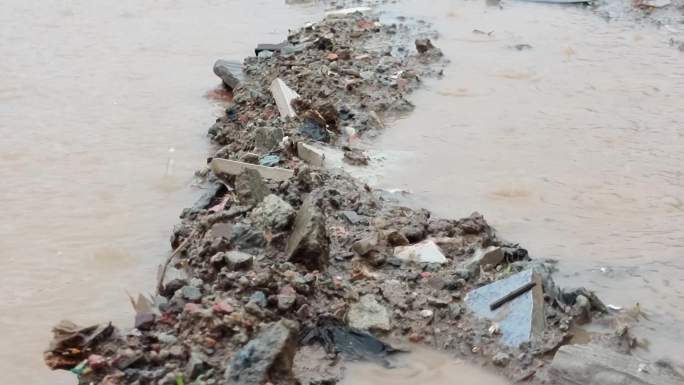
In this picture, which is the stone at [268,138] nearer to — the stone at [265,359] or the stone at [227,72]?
the stone at [227,72]

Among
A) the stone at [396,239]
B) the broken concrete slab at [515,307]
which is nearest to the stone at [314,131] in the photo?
the stone at [396,239]

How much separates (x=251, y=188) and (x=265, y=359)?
5.36ft

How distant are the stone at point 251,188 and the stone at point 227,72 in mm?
2765

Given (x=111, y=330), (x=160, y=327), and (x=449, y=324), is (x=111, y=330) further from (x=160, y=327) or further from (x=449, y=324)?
(x=449, y=324)

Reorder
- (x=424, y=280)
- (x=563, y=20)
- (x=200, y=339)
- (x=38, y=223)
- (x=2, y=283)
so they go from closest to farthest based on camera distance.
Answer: (x=200, y=339)
(x=424, y=280)
(x=2, y=283)
(x=38, y=223)
(x=563, y=20)

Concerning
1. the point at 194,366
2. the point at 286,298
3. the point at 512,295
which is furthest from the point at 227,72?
the point at 194,366

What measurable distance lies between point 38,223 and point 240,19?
17.2 feet

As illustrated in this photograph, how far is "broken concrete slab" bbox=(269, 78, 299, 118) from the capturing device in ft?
19.4

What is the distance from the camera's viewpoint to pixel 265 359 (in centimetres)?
296

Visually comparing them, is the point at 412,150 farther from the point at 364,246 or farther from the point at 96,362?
the point at 96,362

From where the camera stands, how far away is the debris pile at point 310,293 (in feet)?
10.3

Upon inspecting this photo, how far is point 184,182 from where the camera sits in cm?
543

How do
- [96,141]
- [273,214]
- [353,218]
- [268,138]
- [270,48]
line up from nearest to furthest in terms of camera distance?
[273,214]
[353,218]
[268,138]
[96,141]
[270,48]

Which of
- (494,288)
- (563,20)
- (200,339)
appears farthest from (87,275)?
(563,20)
